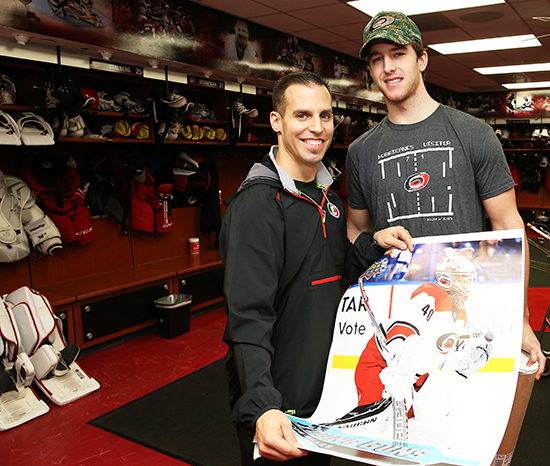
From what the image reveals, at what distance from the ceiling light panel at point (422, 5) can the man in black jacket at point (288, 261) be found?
3964 millimetres

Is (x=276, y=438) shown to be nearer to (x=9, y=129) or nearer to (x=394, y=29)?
(x=394, y=29)

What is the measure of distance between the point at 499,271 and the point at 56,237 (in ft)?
11.6

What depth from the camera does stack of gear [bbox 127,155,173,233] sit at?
4648mm

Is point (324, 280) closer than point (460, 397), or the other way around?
point (460, 397)

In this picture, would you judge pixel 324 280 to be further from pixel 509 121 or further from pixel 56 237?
pixel 509 121

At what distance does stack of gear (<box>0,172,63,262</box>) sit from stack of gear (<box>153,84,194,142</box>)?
4.28 ft

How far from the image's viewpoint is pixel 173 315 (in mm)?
4254

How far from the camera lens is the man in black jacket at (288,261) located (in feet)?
3.86

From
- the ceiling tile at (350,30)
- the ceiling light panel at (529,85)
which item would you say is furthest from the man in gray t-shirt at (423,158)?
the ceiling light panel at (529,85)

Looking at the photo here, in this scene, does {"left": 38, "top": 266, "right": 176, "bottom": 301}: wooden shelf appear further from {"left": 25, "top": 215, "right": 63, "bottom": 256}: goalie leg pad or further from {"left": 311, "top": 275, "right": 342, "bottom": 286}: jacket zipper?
{"left": 311, "top": 275, "right": 342, "bottom": 286}: jacket zipper

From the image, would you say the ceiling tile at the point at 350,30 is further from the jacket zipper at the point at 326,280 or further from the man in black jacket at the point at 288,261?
the jacket zipper at the point at 326,280

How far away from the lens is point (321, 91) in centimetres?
135

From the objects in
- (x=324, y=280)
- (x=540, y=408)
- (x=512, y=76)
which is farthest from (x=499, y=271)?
(x=512, y=76)

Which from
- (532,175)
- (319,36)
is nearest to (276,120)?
(319,36)
